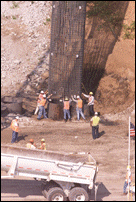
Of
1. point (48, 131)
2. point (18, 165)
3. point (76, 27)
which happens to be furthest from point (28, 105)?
point (18, 165)

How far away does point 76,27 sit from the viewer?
32.2 metres

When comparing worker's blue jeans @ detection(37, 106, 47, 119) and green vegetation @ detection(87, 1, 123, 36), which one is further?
green vegetation @ detection(87, 1, 123, 36)

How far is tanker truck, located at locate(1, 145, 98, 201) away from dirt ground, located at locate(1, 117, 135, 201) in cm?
107

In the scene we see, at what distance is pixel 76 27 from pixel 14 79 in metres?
10.1

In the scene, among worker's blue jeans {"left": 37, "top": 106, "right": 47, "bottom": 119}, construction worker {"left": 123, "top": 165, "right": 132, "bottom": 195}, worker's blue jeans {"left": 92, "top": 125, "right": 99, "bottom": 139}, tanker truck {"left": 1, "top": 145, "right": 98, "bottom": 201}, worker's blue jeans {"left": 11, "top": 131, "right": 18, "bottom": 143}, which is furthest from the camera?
worker's blue jeans {"left": 37, "top": 106, "right": 47, "bottom": 119}

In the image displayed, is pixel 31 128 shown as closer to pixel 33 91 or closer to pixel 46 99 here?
pixel 46 99

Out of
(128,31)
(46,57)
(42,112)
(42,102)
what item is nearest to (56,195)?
(42,102)

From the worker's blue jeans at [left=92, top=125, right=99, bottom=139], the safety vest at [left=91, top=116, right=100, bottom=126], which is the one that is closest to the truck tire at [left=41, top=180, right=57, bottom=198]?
the safety vest at [left=91, top=116, right=100, bottom=126]

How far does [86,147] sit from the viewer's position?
2728 centimetres

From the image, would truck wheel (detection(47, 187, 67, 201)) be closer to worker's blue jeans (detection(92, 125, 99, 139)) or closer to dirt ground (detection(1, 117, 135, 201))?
dirt ground (detection(1, 117, 135, 201))

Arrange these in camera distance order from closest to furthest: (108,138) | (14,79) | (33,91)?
(108,138) < (33,91) < (14,79)

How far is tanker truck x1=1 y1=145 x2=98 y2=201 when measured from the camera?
1891cm

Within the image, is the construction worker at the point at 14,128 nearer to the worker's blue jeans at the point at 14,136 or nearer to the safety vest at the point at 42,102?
the worker's blue jeans at the point at 14,136

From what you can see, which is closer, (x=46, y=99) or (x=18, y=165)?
(x=18, y=165)
